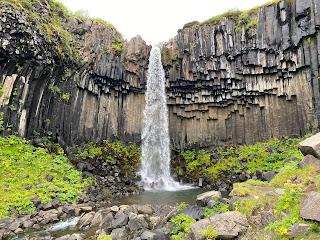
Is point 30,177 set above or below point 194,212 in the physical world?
above

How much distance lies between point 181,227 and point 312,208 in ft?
11.5

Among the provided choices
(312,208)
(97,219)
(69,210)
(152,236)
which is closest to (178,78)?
(69,210)

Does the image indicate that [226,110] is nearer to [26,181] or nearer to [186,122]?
[186,122]

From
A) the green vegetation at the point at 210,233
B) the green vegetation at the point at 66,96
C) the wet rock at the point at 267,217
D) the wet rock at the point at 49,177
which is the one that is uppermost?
the green vegetation at the point at 66,96

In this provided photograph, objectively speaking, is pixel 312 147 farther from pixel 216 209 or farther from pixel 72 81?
pixel 72 81

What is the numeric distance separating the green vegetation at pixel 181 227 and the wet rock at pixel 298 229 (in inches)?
97.3

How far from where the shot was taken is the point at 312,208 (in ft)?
13.4

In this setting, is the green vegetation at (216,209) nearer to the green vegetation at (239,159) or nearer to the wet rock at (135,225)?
the wet rock at (135,225)

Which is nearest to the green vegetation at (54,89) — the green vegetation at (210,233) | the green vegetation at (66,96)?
the green vegetation at (66,96)

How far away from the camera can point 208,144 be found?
2395 cm

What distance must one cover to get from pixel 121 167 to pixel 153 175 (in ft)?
12.2

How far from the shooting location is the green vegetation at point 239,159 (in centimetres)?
1784

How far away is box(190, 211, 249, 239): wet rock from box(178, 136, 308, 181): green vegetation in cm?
1367

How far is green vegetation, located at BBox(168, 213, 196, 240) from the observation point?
5.62 meters
